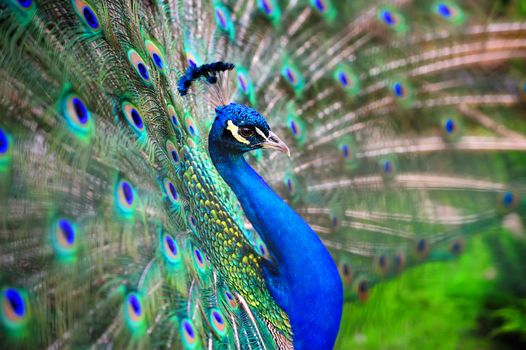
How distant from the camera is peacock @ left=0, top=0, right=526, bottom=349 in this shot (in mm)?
1127

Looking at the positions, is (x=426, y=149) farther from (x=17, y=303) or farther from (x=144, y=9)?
(x=17, y=303)

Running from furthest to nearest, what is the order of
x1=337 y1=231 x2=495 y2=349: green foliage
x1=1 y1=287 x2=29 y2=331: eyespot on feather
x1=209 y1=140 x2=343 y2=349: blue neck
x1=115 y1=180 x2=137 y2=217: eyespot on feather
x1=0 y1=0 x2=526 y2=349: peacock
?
x1=337 y1=231 x2=495 y2=349: green foliage
x1=209 y1=140 x2=343 y2=349: blue neck
x1=115 y1=180 x2=137 y2=217: eyespot on feather
x1=0 y1=0 x2=526 y2=349: peacock
x1=1 y1=287 x2=29 y2=331: eyespot on feather

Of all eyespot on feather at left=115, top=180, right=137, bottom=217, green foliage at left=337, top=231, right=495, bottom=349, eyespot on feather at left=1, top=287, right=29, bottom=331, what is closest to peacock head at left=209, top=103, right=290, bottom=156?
eyespot on feather at left=115, top=180, right=137, bottom=217

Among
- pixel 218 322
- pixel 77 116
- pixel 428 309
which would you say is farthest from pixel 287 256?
pixel 428 309

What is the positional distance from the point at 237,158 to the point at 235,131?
8 cm

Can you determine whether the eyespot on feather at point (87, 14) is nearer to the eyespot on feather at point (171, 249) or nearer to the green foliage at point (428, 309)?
the eyespot on feather at point (171, 249)

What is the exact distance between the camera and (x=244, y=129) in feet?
4.34

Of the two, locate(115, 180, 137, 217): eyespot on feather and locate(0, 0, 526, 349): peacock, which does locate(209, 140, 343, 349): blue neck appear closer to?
locate(0, 0, 526, 349): peacock

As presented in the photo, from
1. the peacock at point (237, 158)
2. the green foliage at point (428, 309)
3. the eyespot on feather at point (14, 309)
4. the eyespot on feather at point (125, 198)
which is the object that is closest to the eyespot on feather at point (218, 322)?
the peacock at point (237, 158)

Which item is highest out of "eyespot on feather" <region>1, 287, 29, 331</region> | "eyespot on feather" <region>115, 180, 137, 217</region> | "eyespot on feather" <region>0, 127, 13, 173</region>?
"eyespot on feather" <region>0, 127, 13, 173</region>

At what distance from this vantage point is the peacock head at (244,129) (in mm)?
1319

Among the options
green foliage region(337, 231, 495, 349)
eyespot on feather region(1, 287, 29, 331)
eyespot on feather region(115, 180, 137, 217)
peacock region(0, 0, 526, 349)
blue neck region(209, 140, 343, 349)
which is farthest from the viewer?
green foliage region(337, 231, 495, 349)

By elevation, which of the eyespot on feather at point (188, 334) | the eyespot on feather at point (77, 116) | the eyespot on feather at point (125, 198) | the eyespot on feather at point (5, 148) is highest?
the eyespot on feather at point (77, 116)

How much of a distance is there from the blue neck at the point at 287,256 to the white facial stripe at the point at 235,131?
Answer: 0.16ft
